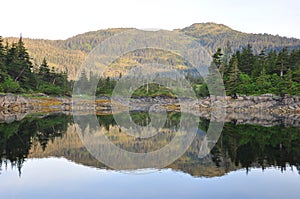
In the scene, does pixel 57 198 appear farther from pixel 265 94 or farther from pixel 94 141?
pixel 265 94

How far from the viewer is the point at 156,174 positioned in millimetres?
13367

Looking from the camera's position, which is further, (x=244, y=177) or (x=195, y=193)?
(x=244, y=177)

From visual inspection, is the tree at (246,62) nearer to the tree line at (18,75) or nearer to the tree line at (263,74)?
the tree line at (263,74)

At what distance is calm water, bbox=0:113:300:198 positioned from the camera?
10.8 metres

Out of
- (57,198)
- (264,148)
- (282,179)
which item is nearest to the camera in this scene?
(57,198)

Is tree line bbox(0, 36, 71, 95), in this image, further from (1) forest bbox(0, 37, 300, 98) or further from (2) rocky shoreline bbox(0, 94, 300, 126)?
(2) rocky shoreline bbox(0, 94, 300, 126)

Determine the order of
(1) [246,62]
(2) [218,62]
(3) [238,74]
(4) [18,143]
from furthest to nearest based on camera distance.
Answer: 1. (2) [218,62]
2. (1) [246,62]
3. (3) [238,74]
4. (4) [18,143]

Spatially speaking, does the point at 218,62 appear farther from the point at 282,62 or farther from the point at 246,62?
the point at 282,62

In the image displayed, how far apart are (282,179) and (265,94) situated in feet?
166

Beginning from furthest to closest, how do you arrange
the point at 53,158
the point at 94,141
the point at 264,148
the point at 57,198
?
1. the point at 94,141
2. the point at 264,148
3. the point at 53,158
4. the point at 57,198

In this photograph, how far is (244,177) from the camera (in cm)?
1268

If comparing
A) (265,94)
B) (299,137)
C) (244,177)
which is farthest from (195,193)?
(265,94)

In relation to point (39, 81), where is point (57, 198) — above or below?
below

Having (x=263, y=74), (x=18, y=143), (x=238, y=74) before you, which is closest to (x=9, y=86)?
(x=18, y=143)
